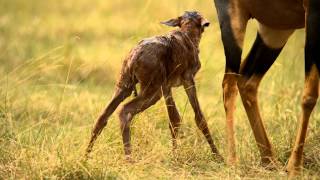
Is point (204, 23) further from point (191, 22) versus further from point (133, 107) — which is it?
point (133, 107)

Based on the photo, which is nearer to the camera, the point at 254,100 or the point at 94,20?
the point at 254,100

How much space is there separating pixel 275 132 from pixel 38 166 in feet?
9.14

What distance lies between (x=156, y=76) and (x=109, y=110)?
0.46 m

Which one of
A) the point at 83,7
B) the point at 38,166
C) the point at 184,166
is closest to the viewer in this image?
the point at 38,166

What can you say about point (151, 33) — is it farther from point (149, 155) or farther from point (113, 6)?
point (113, 6)

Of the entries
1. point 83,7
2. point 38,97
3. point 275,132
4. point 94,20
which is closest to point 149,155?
point 275,132

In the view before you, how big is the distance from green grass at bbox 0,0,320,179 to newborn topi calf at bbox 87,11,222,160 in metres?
0.21

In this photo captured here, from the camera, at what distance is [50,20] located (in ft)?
52.2

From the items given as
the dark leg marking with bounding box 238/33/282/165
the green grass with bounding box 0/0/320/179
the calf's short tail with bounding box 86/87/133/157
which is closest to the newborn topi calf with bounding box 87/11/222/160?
the calf's short tail with bounding box 86/87/133/157

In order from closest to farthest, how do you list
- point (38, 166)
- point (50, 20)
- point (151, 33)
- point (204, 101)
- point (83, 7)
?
1. point (38, 166)
2. point (151, 33)
3. point (204, 101)
4. point (50, 20)
5. point (83, 7)

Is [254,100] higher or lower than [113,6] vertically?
lower

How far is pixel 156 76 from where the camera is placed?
712 centimetres

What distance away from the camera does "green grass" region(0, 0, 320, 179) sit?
6.75m

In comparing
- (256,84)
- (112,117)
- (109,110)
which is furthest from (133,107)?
(256,84)
